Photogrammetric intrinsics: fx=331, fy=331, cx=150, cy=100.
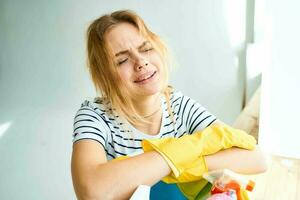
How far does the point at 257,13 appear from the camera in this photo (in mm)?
888

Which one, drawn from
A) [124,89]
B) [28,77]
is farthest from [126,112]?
[28,77]

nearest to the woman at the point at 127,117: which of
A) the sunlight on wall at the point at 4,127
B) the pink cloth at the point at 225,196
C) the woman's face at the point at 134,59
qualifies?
the woman's face at the point at 134,59

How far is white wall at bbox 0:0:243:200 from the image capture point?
101 centimetres

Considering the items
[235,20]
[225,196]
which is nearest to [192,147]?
[225,196]

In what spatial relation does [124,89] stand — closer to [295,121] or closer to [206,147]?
[206,147]

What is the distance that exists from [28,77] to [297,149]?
118cm

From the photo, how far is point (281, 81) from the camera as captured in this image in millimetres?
863

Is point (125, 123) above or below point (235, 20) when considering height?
below

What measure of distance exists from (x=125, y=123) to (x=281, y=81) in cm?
42

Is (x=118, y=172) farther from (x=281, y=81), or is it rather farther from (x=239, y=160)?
(x=281, y=81)

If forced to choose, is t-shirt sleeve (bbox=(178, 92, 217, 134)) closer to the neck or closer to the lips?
the neck

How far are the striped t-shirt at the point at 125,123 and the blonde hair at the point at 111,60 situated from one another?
0.09ft

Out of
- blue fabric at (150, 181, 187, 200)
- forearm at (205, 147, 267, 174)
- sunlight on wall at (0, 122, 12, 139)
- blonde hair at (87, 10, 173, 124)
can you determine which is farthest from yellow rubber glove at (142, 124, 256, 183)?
sunlight on wall at (0, 122, 12, 139)

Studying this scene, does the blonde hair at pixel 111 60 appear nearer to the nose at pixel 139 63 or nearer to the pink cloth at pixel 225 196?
the nose at pixel 139 63
